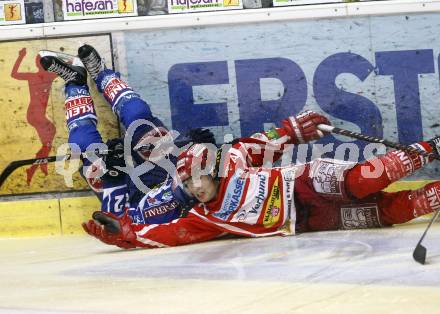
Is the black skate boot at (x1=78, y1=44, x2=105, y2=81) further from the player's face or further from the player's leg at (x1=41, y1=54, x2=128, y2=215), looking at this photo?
the player's face

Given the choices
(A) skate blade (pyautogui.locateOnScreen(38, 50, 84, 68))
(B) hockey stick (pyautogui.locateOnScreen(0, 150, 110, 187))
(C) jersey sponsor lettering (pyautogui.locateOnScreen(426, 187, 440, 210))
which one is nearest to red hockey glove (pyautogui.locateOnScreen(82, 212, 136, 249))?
(B) hockey stick (pyautogui.locateOnScreen(0, 150, 110, 187))

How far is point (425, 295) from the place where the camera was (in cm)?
279

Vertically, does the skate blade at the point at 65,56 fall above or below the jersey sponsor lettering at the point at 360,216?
above

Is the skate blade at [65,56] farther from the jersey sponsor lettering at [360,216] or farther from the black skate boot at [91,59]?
the jersey sponsor lettering at [360,216]

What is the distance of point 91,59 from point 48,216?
97 centimetres

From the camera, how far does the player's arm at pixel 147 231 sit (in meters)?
4.40

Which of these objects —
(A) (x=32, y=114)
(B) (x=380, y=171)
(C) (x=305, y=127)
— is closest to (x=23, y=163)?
(A) (x=32, y=114)

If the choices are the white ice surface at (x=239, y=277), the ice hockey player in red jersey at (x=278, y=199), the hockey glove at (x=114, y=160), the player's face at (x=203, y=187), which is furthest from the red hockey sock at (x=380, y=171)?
the hockey glove at (x=114, y=160)

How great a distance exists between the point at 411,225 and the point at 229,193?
37.4 inches

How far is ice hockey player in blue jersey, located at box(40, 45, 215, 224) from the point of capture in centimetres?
521

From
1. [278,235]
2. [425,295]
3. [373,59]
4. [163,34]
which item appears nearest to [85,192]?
[163,34]

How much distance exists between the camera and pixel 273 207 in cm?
454

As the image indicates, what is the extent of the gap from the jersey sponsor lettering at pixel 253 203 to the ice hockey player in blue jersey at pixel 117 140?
2.28ft

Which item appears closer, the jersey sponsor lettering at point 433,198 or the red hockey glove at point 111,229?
the red hockey glove at point 111,229
